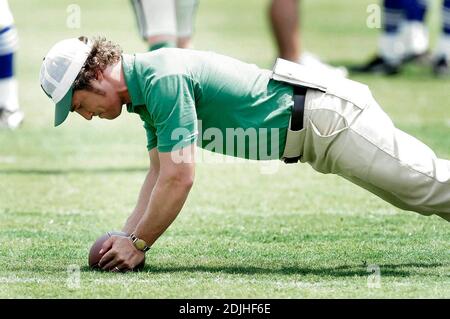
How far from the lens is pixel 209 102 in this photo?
6211 mm

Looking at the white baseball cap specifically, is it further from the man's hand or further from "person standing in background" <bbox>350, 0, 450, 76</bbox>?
"person standing in background" <bbox>350, 0, 450, 76</bbox>

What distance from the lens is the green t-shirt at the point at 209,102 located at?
597cm

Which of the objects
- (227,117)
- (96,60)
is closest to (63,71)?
(96,60)

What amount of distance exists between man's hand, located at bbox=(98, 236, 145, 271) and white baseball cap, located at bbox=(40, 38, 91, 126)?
0.79 metres

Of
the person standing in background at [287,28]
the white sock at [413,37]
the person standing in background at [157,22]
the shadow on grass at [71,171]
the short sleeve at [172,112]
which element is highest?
the short sleeve at [172,112]

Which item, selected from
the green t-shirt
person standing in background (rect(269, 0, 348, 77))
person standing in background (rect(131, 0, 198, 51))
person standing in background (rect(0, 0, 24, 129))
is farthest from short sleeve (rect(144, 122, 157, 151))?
person standing in background (rect(269, 0, 348, 77))

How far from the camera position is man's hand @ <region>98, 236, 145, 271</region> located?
247 inches

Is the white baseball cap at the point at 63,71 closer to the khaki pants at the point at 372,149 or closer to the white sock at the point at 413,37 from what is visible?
the khaki pants at the point at 372,149

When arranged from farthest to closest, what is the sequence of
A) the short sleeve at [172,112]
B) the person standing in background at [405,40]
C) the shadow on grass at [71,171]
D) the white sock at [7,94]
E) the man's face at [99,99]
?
the person standing in background at [405,40]
the white sock at [7,94]
the shadow on grass at [71,171]
the man's face at [99,99]
the short sleeve at [172,112]

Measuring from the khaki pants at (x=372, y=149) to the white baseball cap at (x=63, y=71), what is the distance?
4.13ft

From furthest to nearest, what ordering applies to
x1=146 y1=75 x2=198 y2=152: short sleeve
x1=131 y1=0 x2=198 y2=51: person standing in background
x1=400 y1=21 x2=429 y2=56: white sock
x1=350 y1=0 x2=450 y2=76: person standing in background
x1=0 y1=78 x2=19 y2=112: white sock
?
1. x1=400 y1=21 x2=429 y2=56: white sock
2. x1=350 y1=0 x2=450 y2=76: person standing in background
3. x1=0 y1=78 x2=19 y2=112: white sock
4. x1=131 y1=0 x2=198 y2=51: person standing in background
5. x1=146 y1=75 x2=198 y2=152: short sleeve

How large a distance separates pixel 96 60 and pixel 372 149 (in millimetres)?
A: 1549

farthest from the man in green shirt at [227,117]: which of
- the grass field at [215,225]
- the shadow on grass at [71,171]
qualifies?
the shadow on grass at [71,171]

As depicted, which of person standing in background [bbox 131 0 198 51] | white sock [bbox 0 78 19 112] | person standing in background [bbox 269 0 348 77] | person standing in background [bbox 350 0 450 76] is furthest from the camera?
person standing in background [bbox 350 0 450 76]
